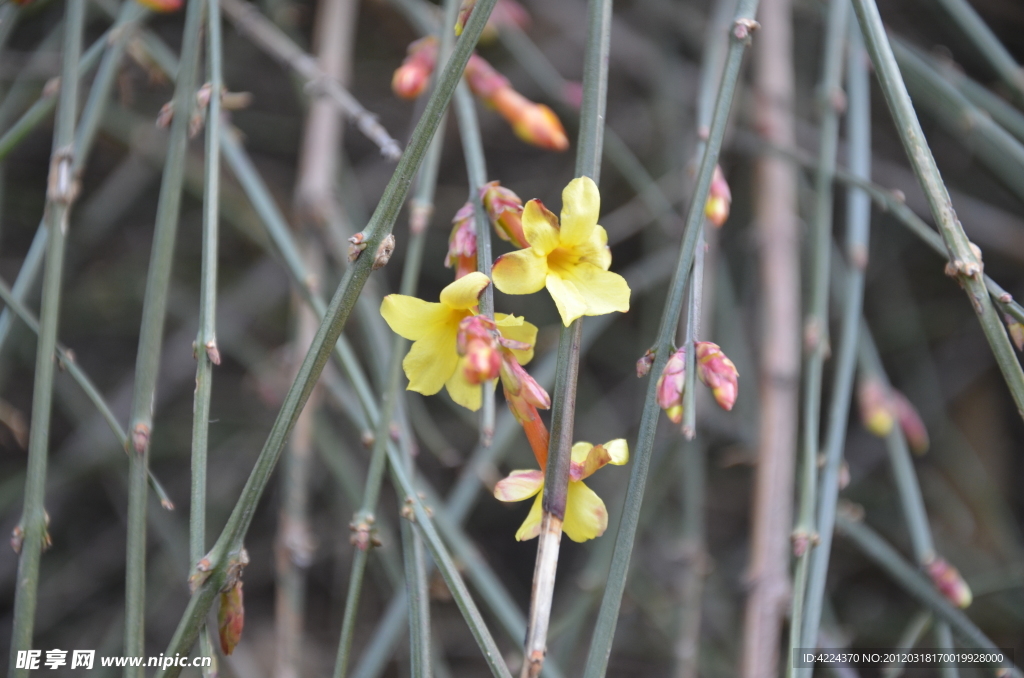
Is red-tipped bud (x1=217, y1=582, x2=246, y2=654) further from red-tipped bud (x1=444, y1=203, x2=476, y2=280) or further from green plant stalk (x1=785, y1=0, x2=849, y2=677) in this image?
green plant stalk (x1=785, y1=0, x2=849, y2=677)

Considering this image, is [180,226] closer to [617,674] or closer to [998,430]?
[617,674]

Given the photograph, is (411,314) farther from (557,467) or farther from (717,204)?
(717,204)

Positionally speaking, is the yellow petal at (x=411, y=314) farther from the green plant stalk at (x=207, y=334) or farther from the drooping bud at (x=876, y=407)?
the drooping bud at (x=876, y=407)

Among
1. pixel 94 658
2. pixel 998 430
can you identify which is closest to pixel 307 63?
pixel 94 658

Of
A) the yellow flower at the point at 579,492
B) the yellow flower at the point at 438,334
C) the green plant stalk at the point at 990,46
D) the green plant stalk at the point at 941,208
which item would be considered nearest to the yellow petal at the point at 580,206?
the yellow flower at the point at 438,334

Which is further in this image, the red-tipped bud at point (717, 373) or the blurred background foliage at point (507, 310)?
the blurred background foliage at point (507, 310)

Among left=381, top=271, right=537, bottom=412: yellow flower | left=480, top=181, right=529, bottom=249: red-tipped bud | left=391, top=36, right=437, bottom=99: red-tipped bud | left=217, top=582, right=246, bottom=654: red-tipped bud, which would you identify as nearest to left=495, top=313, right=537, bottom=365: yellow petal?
left=381, top=271, right=537, bottom=412: yellow flower
